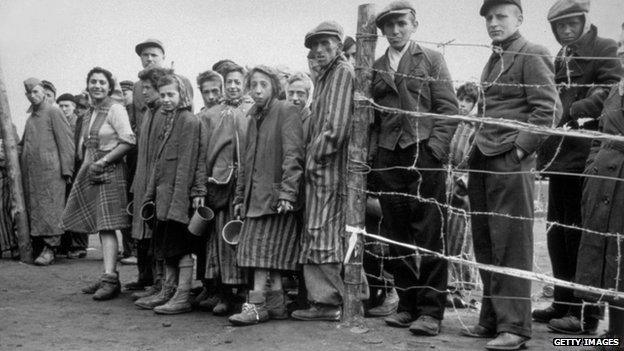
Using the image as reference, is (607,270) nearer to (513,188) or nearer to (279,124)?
(513,188)

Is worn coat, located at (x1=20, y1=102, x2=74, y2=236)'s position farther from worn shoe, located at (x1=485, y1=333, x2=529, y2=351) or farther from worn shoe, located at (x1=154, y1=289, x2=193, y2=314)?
worn shoe, located at (x1=485, y1=333, x2=529, y2=351)

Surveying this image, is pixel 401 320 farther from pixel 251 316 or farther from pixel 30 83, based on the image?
pixel 30 83

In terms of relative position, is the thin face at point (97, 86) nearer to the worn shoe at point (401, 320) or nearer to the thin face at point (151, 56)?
the thin face at point (151, 56)

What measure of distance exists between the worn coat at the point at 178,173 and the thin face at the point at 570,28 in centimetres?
288

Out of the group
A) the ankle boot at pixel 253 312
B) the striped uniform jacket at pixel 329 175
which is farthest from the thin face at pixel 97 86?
the ankle boot at pixel 253 312

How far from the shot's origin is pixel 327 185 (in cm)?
455

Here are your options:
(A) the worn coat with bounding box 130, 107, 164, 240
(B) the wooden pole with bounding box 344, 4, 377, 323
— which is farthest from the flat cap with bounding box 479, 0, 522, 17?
→ (A) the worn coat with bounding box 130, 107, 164, 240

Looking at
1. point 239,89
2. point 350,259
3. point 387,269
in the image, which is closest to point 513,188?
point 350,259

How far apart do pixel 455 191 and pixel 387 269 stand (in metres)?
1.03

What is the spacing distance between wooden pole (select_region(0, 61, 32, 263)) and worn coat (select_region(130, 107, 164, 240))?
3.14 meters

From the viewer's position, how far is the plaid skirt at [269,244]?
4.66 m

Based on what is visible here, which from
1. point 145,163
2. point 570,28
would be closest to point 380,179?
point 570,28

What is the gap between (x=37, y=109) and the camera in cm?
795

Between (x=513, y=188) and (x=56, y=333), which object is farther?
(x=56, y=333)
